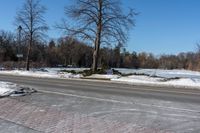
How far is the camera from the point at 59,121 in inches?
376

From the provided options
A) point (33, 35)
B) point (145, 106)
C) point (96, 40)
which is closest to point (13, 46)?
point (33, 35)

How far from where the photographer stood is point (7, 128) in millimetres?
9023

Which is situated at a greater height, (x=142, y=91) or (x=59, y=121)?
(x=142, y=91)

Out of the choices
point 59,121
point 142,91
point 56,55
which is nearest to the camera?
point 59,121

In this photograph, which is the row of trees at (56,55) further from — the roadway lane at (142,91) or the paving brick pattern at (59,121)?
the paving brick pattern at (59,121)

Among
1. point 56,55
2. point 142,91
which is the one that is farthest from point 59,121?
point 56,55

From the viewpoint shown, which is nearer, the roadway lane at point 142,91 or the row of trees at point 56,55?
the roadway lane at point 142,91

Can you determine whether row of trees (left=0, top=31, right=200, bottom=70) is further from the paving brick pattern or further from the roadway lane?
the paving brick pattern

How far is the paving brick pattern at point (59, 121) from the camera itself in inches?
339

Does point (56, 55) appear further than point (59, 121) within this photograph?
Yes

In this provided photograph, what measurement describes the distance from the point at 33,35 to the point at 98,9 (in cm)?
1348

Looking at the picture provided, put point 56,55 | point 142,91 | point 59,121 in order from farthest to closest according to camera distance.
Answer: point 56,55 < point 142,91 < point 59,121

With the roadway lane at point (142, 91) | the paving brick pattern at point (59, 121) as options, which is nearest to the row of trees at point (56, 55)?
the roadway lane at point (142, 91)

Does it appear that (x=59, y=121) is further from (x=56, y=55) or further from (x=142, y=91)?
(x=56, y=55)
